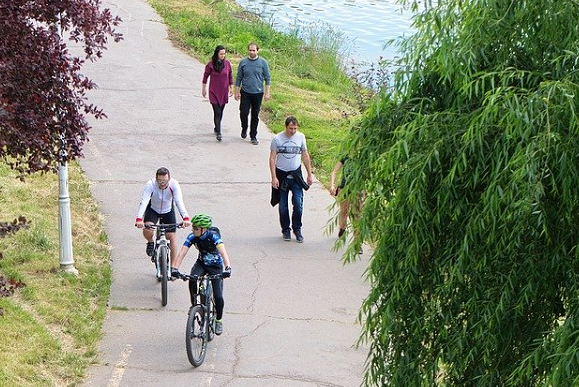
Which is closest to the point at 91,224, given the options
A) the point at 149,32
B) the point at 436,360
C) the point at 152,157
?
the point at 152,157

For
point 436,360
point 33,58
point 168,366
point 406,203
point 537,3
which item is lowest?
point 168,366

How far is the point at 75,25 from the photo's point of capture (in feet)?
35.3

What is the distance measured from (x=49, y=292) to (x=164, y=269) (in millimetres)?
1468

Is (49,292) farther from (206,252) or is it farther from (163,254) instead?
(206,252)

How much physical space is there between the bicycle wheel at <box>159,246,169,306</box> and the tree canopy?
235 centimetres

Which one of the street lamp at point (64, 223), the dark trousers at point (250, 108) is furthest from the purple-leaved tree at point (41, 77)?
the dark trousers at point (250, 108)

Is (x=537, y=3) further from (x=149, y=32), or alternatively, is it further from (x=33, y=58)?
(x=149, y=32)

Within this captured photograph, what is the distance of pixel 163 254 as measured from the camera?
13.1 meters

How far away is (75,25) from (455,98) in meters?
4.72

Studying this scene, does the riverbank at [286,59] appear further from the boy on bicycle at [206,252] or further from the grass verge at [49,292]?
the boy on bicycle at [206,252]

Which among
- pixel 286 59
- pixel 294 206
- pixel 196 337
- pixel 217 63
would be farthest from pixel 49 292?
pixel 286 59

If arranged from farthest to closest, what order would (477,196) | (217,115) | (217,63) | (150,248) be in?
(217,115), (217,63), (150,248), (477,196)

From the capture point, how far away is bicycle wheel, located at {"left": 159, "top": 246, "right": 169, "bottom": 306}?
12.9 meters

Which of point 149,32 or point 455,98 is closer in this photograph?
point 455,98
